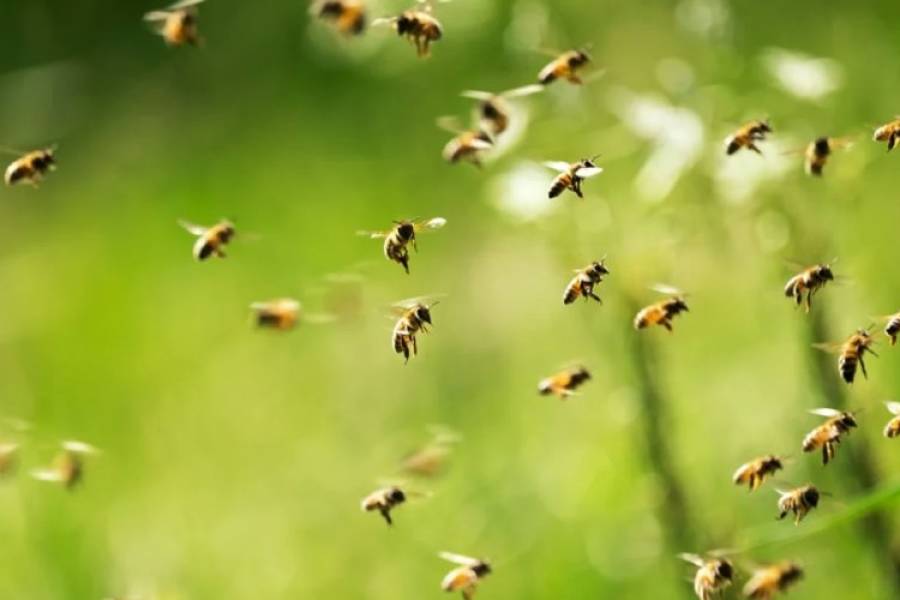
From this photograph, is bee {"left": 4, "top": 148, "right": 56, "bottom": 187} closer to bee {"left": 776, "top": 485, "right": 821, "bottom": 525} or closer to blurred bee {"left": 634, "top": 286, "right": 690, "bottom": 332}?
blurred bee {"left": 634, "top": 286, "right": 690, "bottom": 332}

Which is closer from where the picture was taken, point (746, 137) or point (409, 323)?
point (409, 323)

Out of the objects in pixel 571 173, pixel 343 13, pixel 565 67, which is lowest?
pixel 571 173

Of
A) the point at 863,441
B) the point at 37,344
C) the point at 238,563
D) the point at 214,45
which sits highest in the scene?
the point at 214,45

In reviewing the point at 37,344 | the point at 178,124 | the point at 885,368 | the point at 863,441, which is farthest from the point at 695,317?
the point at 178,124

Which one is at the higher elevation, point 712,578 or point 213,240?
point 213,240

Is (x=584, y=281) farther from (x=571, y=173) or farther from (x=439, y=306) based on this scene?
(x=439, y=306)

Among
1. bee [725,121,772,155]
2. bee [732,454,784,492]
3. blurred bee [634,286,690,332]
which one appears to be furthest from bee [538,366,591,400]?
bee [725,121,772,155]

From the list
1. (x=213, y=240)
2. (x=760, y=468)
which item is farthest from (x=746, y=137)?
(x=213, y=240)

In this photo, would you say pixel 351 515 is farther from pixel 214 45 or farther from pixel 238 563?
pixel 214 45
